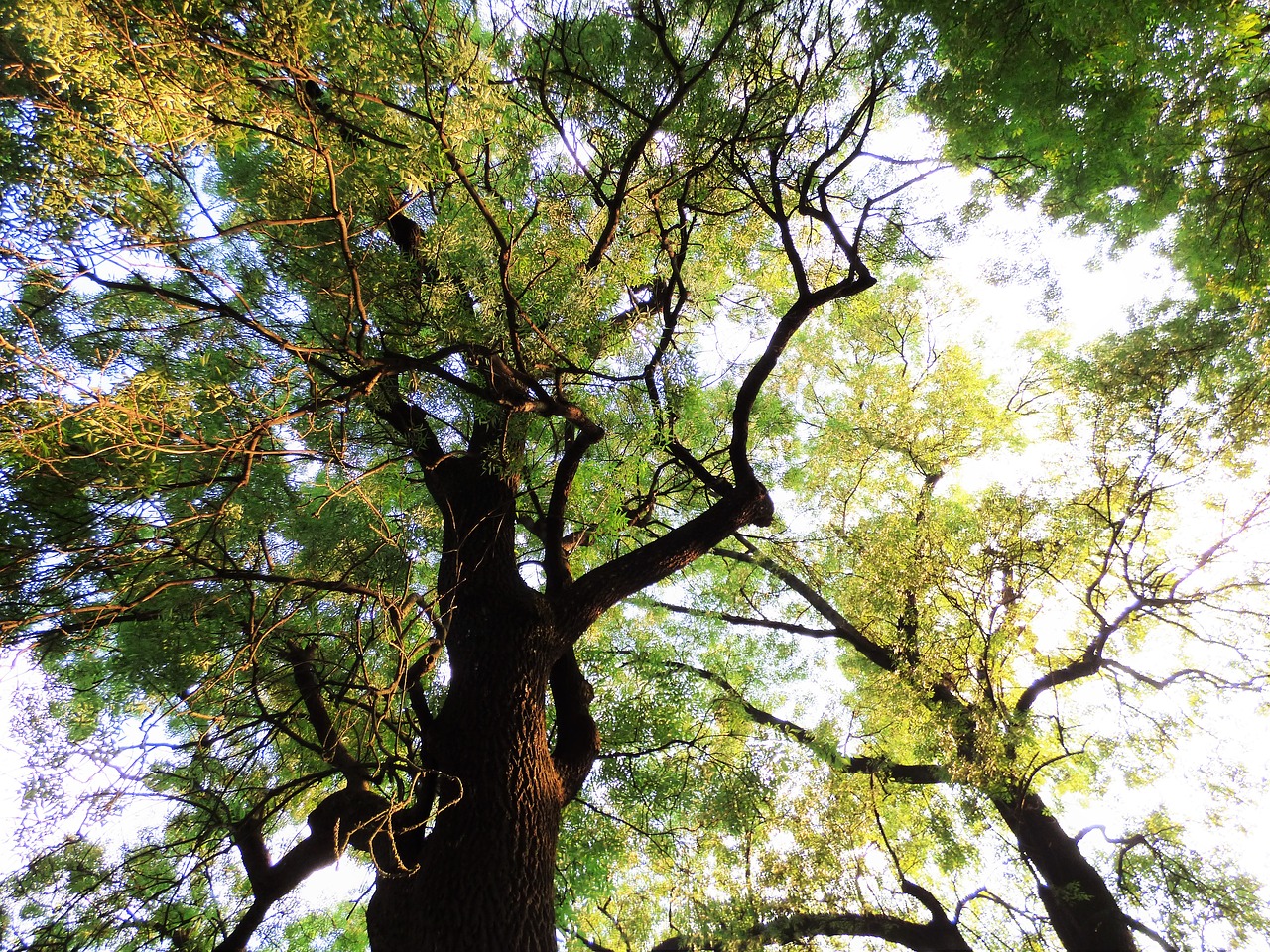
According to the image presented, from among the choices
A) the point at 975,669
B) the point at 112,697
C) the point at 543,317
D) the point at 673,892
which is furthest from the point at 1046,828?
the point at 112,697

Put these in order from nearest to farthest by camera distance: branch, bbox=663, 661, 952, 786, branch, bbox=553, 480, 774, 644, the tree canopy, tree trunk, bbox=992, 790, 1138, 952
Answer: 1. the tree canopy
2. branch, bbox=553, 480, 774, 644
3. tree trunk, bbox=992, 790, 1138, 952
4. branch, bbox=663, 661, 952, 786

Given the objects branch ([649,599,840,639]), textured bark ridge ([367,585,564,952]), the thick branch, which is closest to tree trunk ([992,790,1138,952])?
branch ([649,599,840,639])

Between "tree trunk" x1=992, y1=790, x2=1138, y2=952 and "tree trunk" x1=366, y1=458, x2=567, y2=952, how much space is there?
4054mm

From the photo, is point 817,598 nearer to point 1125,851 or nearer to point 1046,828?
point 1046,828

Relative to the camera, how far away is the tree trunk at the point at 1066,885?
13.5 feet

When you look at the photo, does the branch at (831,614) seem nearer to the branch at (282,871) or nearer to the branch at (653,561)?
the branch at (653,561)

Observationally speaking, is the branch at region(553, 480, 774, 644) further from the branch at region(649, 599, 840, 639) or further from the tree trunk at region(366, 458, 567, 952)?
the branch at region(649, 599, 840, 639)

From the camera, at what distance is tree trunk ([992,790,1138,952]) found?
4117mm

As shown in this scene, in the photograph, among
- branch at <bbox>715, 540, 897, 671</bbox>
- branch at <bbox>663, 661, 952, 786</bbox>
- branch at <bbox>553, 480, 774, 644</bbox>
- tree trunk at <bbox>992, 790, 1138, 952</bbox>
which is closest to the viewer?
branch at <bbox>553, 480, 774, 644</bbox>

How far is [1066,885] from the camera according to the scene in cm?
435

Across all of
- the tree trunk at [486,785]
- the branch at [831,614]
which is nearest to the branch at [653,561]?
the tree trunk at [486,785]

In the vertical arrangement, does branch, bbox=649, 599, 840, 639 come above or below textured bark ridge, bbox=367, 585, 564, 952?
above

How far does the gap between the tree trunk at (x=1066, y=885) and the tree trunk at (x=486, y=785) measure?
405 centimetres

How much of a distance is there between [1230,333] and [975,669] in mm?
3525
